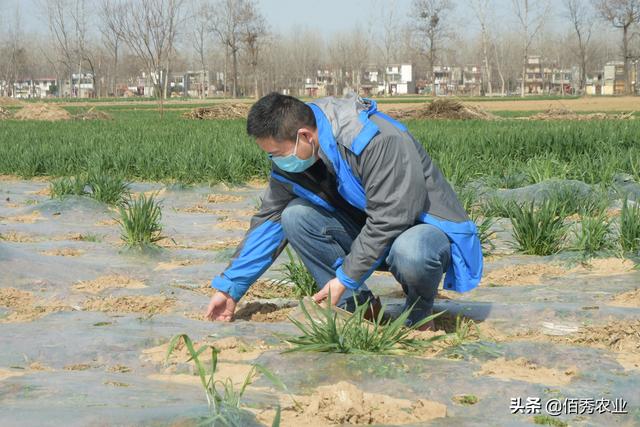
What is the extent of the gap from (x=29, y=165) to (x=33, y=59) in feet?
321

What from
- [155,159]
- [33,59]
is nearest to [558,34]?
[33,59]

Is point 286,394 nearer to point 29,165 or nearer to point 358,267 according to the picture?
point 358,267

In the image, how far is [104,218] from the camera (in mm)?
5680

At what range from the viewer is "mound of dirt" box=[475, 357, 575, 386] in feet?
7.91

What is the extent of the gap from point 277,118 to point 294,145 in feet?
0.36

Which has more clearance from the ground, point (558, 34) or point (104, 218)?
point (558, 34)

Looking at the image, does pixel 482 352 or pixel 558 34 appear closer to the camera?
pixel 482 352

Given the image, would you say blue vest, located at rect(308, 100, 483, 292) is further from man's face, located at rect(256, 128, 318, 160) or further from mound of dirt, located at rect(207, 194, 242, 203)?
mound of dirt, located at rect(207, 194, 242, 203)

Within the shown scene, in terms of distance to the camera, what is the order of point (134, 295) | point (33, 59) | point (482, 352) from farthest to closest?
1. point (33, 59)
2. point (134, 295)
3. point (482, 352)

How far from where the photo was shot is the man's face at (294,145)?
9.14 feet

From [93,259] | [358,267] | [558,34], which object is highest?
[558,34]

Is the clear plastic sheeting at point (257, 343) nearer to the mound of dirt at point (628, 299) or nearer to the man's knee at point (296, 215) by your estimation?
the mound of dirt at point (628, 299)

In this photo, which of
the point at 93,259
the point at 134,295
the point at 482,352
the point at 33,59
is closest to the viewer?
the point at 482,352

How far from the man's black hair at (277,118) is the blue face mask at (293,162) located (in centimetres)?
6
